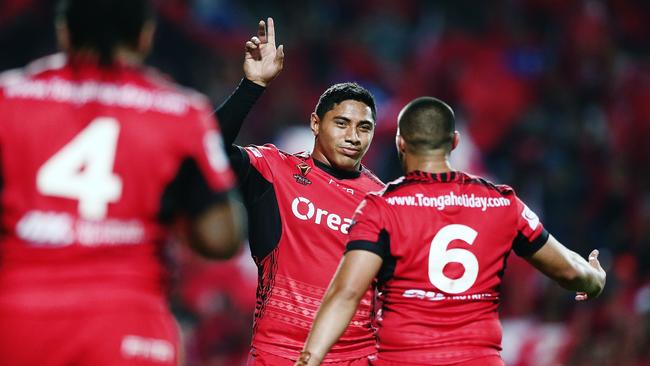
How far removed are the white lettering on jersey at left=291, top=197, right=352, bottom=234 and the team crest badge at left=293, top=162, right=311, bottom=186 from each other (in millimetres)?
137

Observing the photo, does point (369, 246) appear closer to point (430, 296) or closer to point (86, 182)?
point (430, 296)

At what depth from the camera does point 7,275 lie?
2775 millimetres

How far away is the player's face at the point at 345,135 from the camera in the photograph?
5.25 m

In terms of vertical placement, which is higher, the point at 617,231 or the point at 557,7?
the point at 557,7

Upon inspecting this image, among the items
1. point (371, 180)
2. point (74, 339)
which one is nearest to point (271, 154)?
point (371, 180)

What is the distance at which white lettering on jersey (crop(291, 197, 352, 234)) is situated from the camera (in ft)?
16.5

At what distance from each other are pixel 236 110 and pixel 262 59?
0.32 meters

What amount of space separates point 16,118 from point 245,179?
2.32 meters

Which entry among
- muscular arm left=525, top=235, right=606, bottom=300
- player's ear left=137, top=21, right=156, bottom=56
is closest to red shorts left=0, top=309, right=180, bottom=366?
player's ear left=137, top=21, right=156, bottom=56

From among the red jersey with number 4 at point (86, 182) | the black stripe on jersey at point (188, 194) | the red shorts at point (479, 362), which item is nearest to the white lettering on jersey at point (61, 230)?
the red jersey with number 4 at point (86, 182)

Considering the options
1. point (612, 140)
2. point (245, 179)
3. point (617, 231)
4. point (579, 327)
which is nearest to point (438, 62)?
point (612, 140)

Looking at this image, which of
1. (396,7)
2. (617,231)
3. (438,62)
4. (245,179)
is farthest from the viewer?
(396,7)

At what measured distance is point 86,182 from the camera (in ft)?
9.14

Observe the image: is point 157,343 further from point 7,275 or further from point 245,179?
point 245,179
